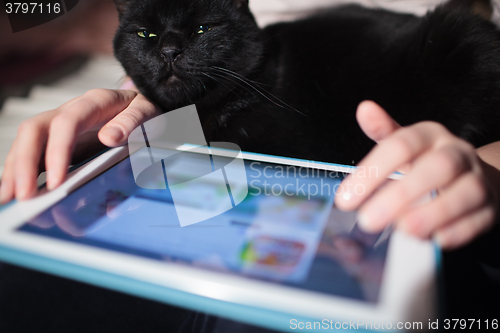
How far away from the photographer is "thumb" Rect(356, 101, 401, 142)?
0.40 metres

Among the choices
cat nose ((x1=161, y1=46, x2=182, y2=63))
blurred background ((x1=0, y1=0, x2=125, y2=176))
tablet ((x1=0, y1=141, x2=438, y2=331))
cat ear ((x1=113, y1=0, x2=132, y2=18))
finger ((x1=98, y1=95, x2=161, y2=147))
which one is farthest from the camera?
blurred background ((x1=0, y1=0, x2=125, y2=176))

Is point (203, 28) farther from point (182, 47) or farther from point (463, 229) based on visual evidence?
point (463, 229)

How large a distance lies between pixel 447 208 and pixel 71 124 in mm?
525

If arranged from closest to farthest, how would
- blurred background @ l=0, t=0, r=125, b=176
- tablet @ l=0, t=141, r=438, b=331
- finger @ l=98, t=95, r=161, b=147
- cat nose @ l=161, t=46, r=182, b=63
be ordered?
tablet @ l=0, t=141, r=438, b=331 < finger @ l=98, t=95, r=161, b=147 < cat nose @ l=161, t=46, r=182, b=63 < blurred background @ l=0, t=0, r=125, b=176

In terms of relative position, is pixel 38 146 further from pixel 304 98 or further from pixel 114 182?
pixel 304 98

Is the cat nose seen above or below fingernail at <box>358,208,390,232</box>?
above

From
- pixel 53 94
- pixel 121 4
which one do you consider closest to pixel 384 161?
pixel 121 4

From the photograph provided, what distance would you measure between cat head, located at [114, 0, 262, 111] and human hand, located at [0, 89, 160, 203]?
0.41 ft

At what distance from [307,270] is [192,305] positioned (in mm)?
128

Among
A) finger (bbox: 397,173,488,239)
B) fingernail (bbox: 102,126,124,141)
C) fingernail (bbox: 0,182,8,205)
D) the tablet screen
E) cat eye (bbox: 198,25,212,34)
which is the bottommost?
the tablet screen

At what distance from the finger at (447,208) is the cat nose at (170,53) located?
1.76 ft

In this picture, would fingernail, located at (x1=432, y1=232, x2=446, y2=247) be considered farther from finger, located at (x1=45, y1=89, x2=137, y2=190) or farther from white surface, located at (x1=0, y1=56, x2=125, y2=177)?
white surface, located at (x1=0, y1=56, x2=125, y2=177)

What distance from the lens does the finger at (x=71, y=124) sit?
487 mm

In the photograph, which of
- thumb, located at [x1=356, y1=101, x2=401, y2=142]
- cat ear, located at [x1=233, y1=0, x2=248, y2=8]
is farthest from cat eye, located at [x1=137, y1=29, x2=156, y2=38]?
thumb, located at [x1=356, y1=101, x2=401, y2=142]
